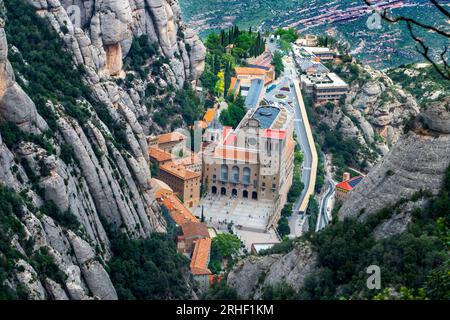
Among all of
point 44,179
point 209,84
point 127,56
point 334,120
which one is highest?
point 44,179

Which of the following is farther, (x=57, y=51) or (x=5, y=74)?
(x=57, y=51)

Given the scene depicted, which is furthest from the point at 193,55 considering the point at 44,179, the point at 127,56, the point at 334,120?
the point at 44,179

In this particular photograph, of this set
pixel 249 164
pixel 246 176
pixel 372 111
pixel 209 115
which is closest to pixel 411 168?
pixel 249 164

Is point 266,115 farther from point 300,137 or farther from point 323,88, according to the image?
point 323,88

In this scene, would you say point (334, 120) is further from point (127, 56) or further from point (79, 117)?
point (79, 117)

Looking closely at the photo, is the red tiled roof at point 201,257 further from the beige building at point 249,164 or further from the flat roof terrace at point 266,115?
the flat roof terrace at point 266,115
